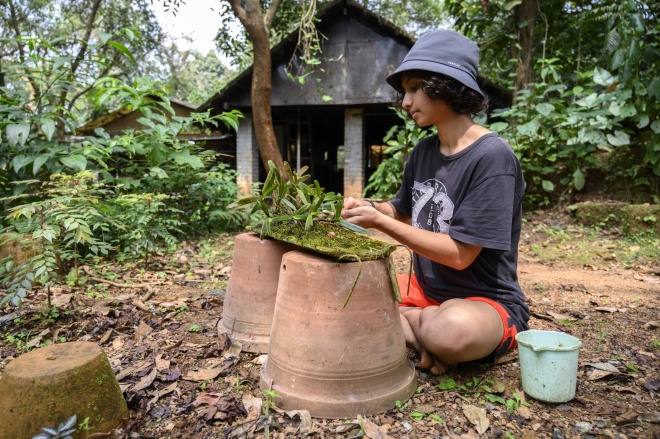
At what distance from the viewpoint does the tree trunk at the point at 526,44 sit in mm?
8008

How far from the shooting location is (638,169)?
6.44 meters

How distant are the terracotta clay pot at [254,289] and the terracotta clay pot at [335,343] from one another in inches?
18.6

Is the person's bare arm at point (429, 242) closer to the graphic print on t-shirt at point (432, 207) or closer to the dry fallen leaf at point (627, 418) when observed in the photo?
the graphic print on t-shirt at point (432, 207)

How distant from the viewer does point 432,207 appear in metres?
2.24

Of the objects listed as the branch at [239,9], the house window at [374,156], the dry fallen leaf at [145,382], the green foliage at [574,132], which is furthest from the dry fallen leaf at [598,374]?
the house window at [374,156]

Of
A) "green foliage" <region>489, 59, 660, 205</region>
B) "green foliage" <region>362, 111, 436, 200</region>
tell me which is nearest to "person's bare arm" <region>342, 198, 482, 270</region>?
"green foliage" <region>489, 59, 660, 205</region>

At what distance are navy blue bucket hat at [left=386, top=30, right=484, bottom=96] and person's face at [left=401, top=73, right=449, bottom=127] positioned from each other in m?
0.08

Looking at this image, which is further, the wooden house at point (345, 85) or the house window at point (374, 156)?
the house window at point (374, 156)

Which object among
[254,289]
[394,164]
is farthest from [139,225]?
[394,164]

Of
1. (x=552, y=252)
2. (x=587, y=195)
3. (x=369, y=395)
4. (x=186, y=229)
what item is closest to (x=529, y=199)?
(x=587, y=195)

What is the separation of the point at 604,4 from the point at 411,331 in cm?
835

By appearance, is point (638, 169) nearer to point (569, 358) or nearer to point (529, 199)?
point (529, 199)

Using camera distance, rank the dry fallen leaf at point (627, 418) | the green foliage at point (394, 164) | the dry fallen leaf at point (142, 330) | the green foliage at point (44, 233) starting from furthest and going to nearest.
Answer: the green foliage at point (394, 164) < the dry fallen leaf at point (142, 330) < the green foliage at point (44, 233) < the dry fallen leaf at point (627, 418)

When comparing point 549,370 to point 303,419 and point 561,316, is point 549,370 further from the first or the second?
point 561,316
